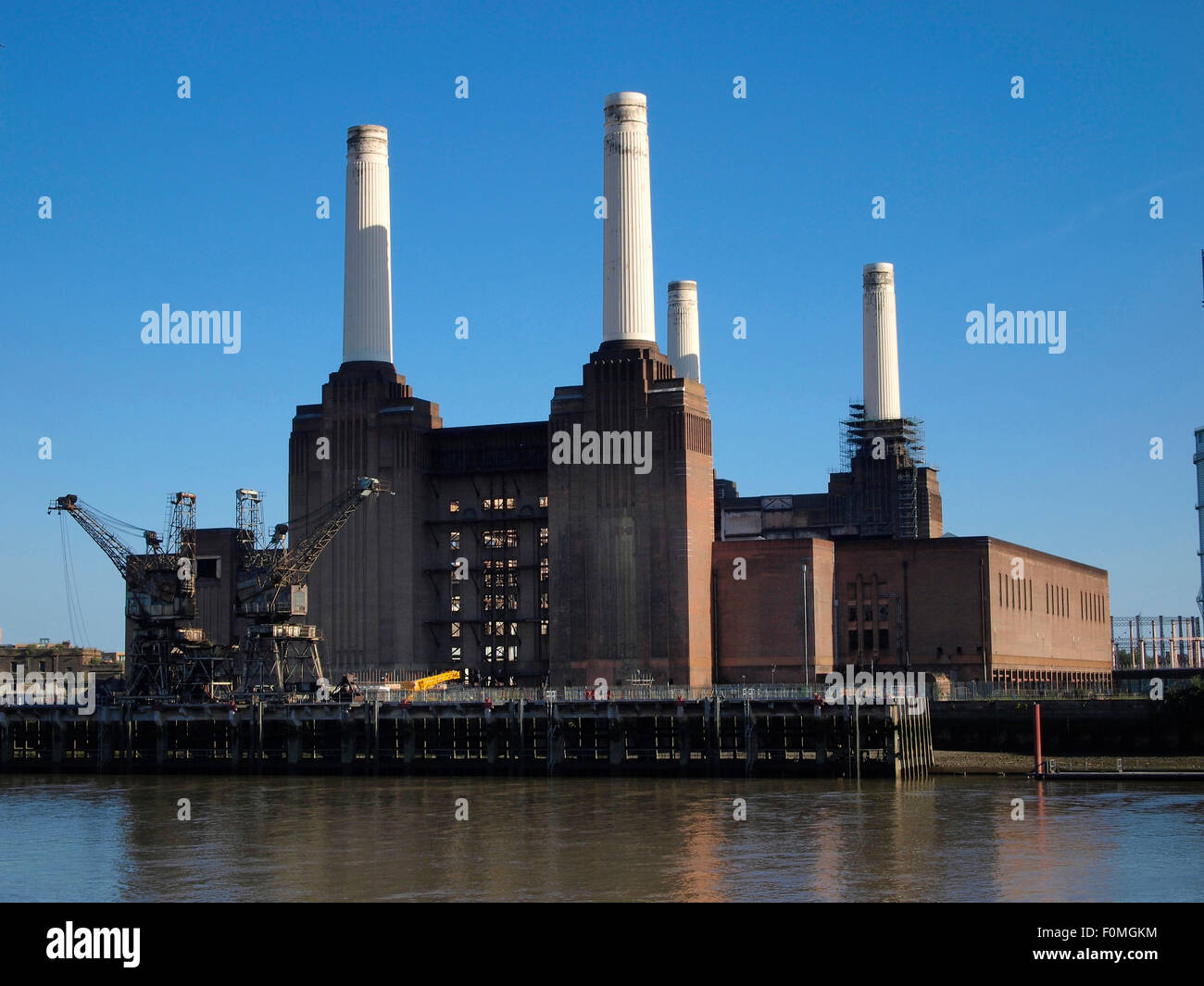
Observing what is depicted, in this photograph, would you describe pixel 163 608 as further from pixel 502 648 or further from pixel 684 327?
pixel 684 327

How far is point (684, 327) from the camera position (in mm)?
139375

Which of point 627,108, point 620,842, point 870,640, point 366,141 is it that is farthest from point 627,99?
point 620,842

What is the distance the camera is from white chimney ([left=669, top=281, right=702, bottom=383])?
139 meters

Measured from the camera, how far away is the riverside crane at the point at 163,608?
90.3 meters

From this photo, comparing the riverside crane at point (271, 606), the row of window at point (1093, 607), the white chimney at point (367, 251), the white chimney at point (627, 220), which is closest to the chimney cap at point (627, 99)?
the white chimney at point (627, 220)

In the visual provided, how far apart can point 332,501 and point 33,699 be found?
22.3m

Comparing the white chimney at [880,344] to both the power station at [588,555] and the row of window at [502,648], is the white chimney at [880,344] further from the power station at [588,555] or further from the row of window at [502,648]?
the row of window at [502,648]

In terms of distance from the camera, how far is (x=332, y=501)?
106 meters

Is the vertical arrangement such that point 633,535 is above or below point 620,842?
above

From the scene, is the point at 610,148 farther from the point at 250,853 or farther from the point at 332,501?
the point at 250,853

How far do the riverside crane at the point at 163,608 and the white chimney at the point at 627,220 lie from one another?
29.3 metres

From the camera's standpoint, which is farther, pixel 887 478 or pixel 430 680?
pixel 887 478

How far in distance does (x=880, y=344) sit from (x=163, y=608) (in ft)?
216
